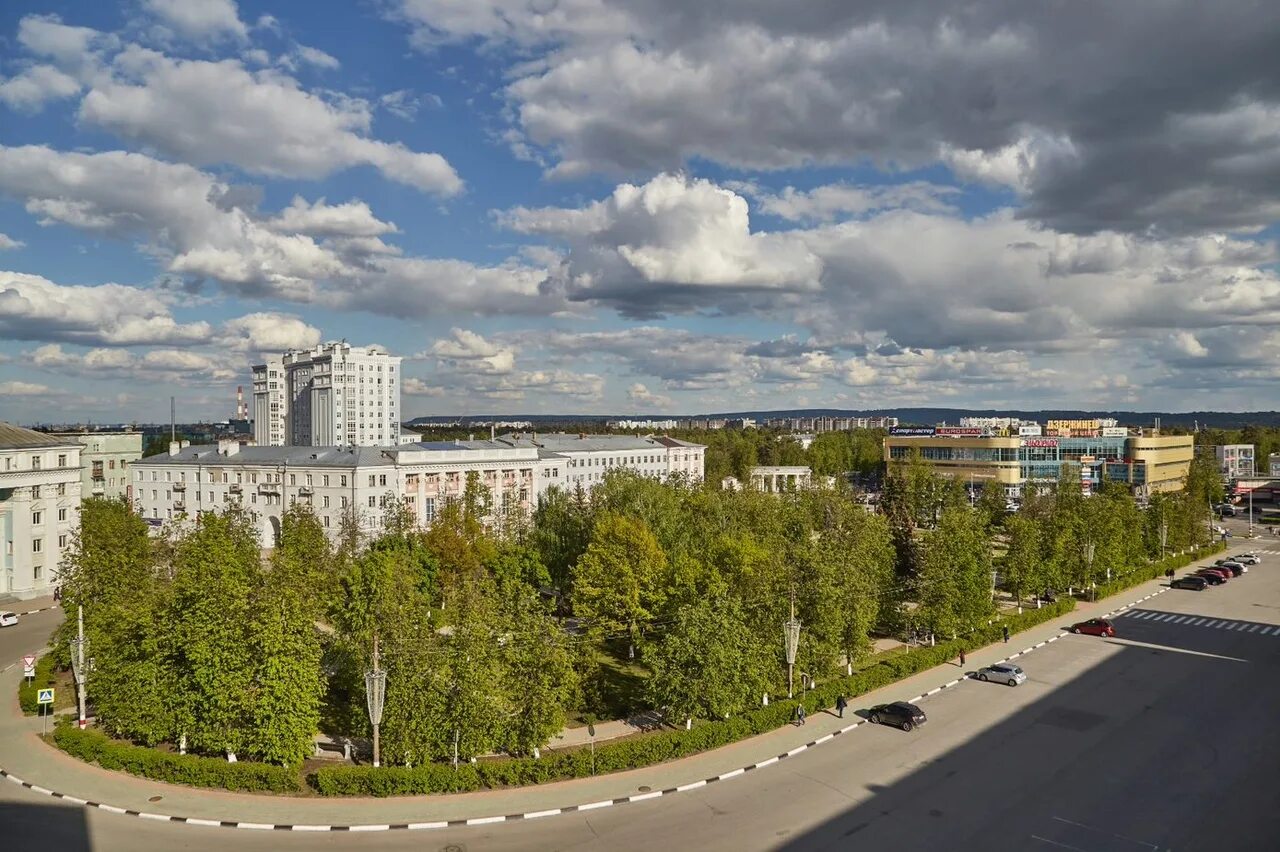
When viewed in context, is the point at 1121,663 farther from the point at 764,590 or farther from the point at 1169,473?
the point at 1169,473

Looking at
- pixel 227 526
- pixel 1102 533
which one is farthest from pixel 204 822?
pixel 1102 533

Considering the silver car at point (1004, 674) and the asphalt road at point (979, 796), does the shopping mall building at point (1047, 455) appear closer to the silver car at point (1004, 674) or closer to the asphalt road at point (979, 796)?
the asphalt road at point (979, 796)

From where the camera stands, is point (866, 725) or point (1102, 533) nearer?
point (866, 725)

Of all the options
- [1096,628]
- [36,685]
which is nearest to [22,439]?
[36,685]

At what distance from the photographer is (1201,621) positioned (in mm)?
54031

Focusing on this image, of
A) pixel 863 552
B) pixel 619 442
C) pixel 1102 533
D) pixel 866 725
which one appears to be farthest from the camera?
pixel 619 442

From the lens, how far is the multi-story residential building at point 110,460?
9919cm

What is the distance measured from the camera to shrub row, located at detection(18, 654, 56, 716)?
34.8 m

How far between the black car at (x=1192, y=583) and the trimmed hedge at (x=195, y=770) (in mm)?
68095

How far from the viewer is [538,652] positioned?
29062 mm

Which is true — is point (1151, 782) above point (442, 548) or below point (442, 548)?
below

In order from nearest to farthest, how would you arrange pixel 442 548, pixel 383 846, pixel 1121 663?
pixel 383 846, pixel 1121 663, pixel 442 548

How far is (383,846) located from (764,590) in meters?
21.5

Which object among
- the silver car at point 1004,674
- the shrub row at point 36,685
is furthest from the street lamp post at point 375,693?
the silver car at point 1004,674
